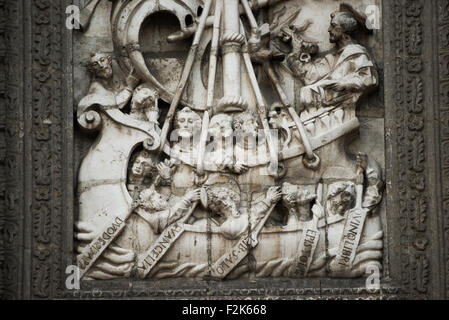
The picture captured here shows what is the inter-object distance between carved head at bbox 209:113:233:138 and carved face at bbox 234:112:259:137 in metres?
0.08

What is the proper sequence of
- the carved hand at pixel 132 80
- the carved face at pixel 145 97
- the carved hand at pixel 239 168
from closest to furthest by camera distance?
the carved hand at pixel 239 168 < the carved face at pixel 145 97 < the carved hand at pixel 132 80

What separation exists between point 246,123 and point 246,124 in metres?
0.01

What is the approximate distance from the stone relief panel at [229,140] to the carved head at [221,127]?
0.04 ft

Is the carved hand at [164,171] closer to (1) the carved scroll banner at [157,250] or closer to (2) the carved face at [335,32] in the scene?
(1) the carved scroll banner at [157,250]

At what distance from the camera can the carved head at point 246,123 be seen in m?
12.4

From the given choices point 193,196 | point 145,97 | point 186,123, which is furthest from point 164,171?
point 145,97

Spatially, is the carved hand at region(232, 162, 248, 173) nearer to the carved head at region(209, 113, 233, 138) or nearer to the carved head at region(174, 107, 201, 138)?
the carved head at region(209, 113, 233, 138)

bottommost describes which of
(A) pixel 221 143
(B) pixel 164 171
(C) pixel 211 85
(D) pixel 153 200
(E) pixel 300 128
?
(D) pixel 153 200

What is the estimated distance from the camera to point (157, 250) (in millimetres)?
12148

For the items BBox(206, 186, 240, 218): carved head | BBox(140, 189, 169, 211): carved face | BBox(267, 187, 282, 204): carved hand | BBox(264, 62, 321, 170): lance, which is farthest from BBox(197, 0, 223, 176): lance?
BBox(267, 187, 282, 204): carved hand

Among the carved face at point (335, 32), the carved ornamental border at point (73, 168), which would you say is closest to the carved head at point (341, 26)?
the carved face at point (335, 32)

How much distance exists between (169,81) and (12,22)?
1586mm

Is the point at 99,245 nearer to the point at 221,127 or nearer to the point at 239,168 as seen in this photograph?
the point at 239,168

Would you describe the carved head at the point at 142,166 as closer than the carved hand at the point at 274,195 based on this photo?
No
